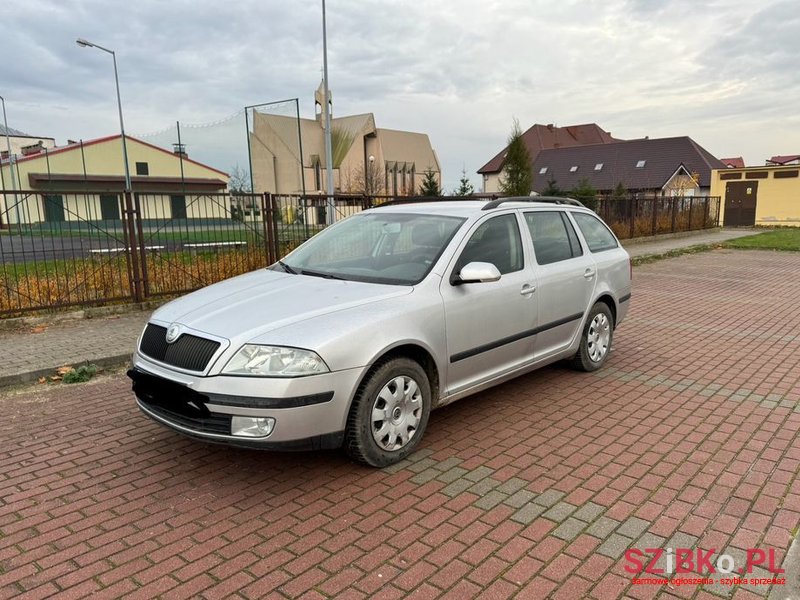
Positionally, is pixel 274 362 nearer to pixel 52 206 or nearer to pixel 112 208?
pixel 112 208

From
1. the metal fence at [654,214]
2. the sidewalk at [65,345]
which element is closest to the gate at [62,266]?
the sidewalk at [65,345]

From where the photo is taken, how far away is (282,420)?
3248 millimetres

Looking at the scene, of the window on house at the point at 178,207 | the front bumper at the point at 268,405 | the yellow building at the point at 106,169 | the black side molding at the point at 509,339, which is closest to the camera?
the front bumper at the point at 268,405

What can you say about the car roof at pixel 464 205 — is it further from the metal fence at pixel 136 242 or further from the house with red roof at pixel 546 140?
the house with red roof at pixel 546 140

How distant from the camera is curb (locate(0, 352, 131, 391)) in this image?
567 centimetres

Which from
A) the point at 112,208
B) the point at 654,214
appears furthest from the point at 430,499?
the point at 654,214

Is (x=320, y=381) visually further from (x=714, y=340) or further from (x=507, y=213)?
(x=714, y=340)

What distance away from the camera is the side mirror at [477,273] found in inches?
157

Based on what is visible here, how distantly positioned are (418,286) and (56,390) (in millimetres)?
3893

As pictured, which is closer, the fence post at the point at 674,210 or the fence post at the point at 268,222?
the fence post at the point at 268,222

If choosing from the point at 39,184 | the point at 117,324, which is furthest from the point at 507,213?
the point at 39,184

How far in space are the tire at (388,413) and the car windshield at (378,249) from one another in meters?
0.69

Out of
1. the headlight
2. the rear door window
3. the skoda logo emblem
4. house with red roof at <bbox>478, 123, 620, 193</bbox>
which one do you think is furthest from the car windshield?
house with red roof at <bbox>478, 123, 620, 193</bbox>

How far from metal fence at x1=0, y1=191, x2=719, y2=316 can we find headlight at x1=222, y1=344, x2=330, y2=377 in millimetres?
5850
